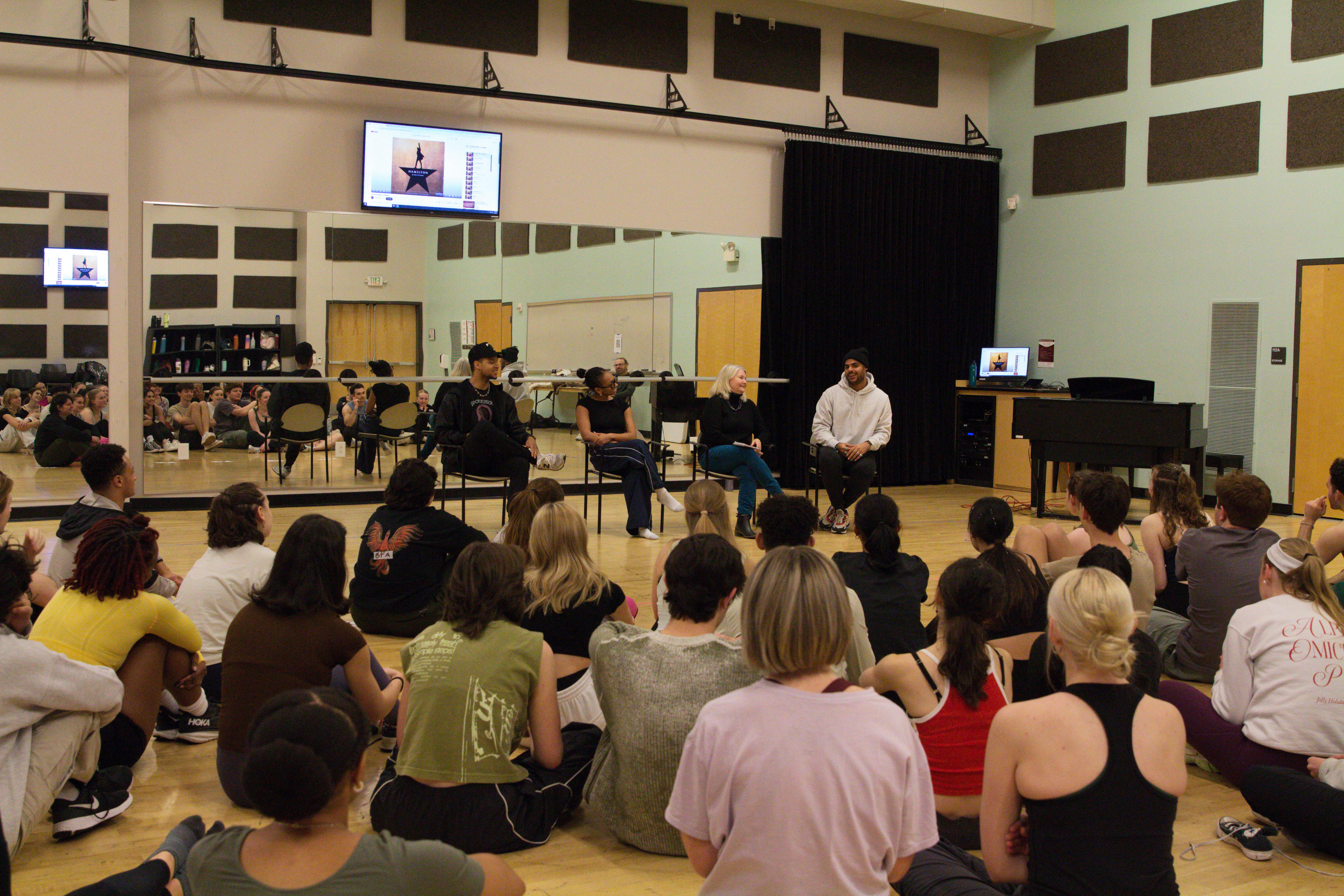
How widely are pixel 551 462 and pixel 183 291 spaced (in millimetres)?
2877

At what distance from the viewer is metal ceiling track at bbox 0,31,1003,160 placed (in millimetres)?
7078

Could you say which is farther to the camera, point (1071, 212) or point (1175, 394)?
point (1071, 212)

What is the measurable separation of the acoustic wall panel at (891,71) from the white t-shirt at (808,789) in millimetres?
9105

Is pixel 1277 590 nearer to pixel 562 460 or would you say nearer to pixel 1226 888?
pixel 1226 888

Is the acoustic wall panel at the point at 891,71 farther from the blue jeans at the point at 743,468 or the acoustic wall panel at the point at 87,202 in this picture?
the acoustic wall panel at the point at 87,202

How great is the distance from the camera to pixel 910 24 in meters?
10.1

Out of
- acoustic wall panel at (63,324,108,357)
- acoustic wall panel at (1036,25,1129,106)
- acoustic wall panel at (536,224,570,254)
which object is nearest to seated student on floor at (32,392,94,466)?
acoustic wall panel at (63,324,108,357)

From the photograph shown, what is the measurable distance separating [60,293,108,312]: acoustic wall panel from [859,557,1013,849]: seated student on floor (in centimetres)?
664

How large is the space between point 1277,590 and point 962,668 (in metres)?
1.07

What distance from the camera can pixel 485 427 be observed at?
6.55 m

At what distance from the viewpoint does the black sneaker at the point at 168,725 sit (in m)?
3.41

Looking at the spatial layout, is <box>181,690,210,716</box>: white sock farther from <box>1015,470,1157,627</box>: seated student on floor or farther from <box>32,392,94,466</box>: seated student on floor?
<box>32,392,94,466</box>: seated student on floor

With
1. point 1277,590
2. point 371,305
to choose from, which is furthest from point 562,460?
point 1277,590

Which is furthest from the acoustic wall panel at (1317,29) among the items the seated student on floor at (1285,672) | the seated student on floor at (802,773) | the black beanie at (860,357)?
the seated student on floor at (802,773)
